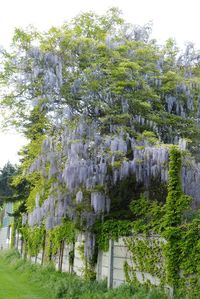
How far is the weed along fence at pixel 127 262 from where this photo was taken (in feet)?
29.4

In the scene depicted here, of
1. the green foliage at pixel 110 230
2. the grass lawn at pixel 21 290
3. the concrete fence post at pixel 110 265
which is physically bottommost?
the grass lawn at pixel 21 290

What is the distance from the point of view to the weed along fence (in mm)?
8953

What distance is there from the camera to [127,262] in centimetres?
1002

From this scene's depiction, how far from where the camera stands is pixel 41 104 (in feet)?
45.0

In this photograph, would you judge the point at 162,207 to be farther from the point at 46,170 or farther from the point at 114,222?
the point at 46,170

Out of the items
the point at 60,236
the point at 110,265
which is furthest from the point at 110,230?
the point at 60,236

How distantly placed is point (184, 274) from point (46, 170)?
5.10 m

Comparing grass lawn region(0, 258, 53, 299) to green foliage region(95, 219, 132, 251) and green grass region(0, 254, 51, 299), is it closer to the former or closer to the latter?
green grass region(0, 254, 51, 299)

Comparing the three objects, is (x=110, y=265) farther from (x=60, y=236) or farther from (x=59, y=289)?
(x=60, y=236)

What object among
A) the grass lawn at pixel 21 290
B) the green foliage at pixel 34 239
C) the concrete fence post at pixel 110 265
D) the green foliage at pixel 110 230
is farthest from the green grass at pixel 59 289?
the green foliage at pixel 34 239

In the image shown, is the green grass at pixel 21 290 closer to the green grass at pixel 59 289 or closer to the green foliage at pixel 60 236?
the green grass at pixel 59 289

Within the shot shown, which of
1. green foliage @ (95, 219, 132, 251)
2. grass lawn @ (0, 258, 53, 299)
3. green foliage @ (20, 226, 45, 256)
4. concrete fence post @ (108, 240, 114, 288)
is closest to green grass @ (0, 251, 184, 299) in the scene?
grass lawn @ (0, 258, 53, 299)

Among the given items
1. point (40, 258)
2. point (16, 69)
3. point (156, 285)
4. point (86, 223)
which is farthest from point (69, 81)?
point (40, 258)

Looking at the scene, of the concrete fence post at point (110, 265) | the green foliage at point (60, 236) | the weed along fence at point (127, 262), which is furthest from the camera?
the green foliage at point (60, 236)
